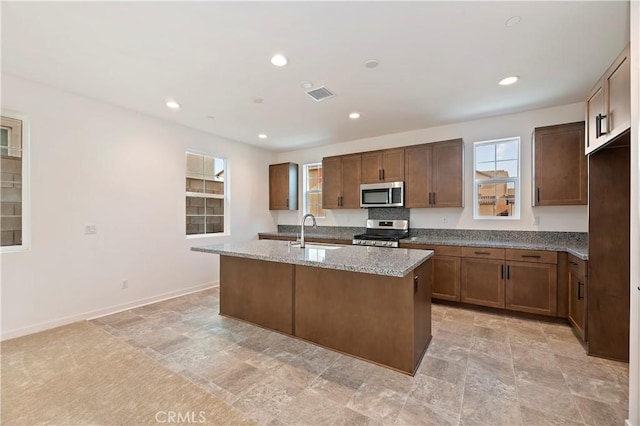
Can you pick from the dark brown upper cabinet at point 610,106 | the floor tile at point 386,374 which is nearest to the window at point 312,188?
the floor tile at point 386,374

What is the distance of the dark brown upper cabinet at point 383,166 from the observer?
14.7ft

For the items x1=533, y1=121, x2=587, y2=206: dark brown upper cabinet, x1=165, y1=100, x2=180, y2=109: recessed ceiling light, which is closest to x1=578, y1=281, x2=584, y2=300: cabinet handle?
x1=533, y1=121, x2=587, y2=206: dark brown upper cabinet

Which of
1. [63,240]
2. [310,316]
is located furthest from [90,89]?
[310,316]

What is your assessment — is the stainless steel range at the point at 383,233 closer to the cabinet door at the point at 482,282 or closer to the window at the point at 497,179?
the cabinet door at the point at 482,282

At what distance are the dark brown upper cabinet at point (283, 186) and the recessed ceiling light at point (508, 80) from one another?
386 centimetres

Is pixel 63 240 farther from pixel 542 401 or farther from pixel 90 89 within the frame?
pixel 542 401

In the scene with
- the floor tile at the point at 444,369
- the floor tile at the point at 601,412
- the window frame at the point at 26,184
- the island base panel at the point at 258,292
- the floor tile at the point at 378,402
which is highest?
the window frame at the point at 26,184

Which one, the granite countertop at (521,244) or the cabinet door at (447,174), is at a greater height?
the cabinet door at (447,174)

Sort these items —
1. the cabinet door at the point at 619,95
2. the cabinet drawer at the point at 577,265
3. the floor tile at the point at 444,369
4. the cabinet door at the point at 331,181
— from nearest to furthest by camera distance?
the cabinet door at the point at 619,95 < the floor tile at the point at 444,369 < the cabinet drawer at the point at 577,265 < the cabinet door at the point at 331,181

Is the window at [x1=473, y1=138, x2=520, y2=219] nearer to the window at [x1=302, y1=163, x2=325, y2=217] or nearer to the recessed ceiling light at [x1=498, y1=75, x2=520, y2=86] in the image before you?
the recessed ceiling light at [x1=498, y1=75, x2=520, y2=86]

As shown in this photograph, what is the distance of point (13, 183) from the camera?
2951 mm

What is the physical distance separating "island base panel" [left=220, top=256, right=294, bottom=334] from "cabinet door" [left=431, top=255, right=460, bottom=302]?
7.06 feet

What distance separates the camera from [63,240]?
10.5ft

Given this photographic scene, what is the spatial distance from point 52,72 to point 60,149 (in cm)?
83
